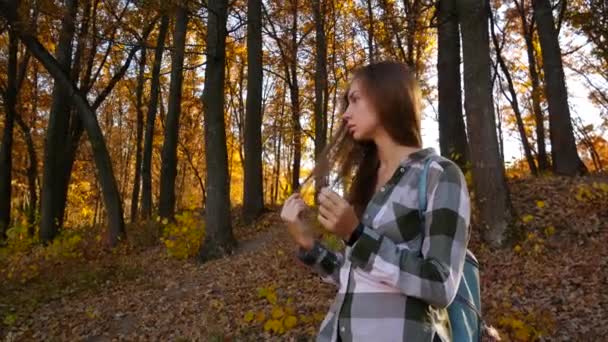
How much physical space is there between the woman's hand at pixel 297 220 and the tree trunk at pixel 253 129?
1155cm

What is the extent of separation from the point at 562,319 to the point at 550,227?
250 centimetres

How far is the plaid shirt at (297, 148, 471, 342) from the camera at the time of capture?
1521mm

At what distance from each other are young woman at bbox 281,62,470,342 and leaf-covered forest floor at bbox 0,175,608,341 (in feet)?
7.86

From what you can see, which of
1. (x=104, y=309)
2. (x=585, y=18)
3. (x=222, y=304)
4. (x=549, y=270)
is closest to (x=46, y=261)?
(x=104, y=309)

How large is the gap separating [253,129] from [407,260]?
12.3 metres

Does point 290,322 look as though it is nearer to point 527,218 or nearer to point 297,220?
point 527,218

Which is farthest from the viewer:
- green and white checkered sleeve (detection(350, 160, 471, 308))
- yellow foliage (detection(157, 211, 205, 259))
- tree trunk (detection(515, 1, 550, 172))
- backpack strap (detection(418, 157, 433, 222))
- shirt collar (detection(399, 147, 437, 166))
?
tree trunk (detection(515, 1, 550, 172))

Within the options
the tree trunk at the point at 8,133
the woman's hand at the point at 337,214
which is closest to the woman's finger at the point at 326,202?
the woman's hand at the point at 337,214

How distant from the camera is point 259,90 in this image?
45.4 feet

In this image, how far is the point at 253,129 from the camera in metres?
13.7

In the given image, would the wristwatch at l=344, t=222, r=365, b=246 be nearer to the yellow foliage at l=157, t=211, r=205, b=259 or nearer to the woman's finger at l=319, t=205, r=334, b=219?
the woman's finger at l=319, t=205, r=334, b=219

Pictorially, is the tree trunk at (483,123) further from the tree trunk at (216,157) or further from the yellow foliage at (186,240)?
the yellow foliage at (186,240)

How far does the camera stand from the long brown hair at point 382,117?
1.79 m

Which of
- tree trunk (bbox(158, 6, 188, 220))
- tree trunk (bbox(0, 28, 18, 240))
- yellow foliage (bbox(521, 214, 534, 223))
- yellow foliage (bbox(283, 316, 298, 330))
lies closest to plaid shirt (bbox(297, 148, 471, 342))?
yellow foliage (bbox(283, 316, 298, 330))
